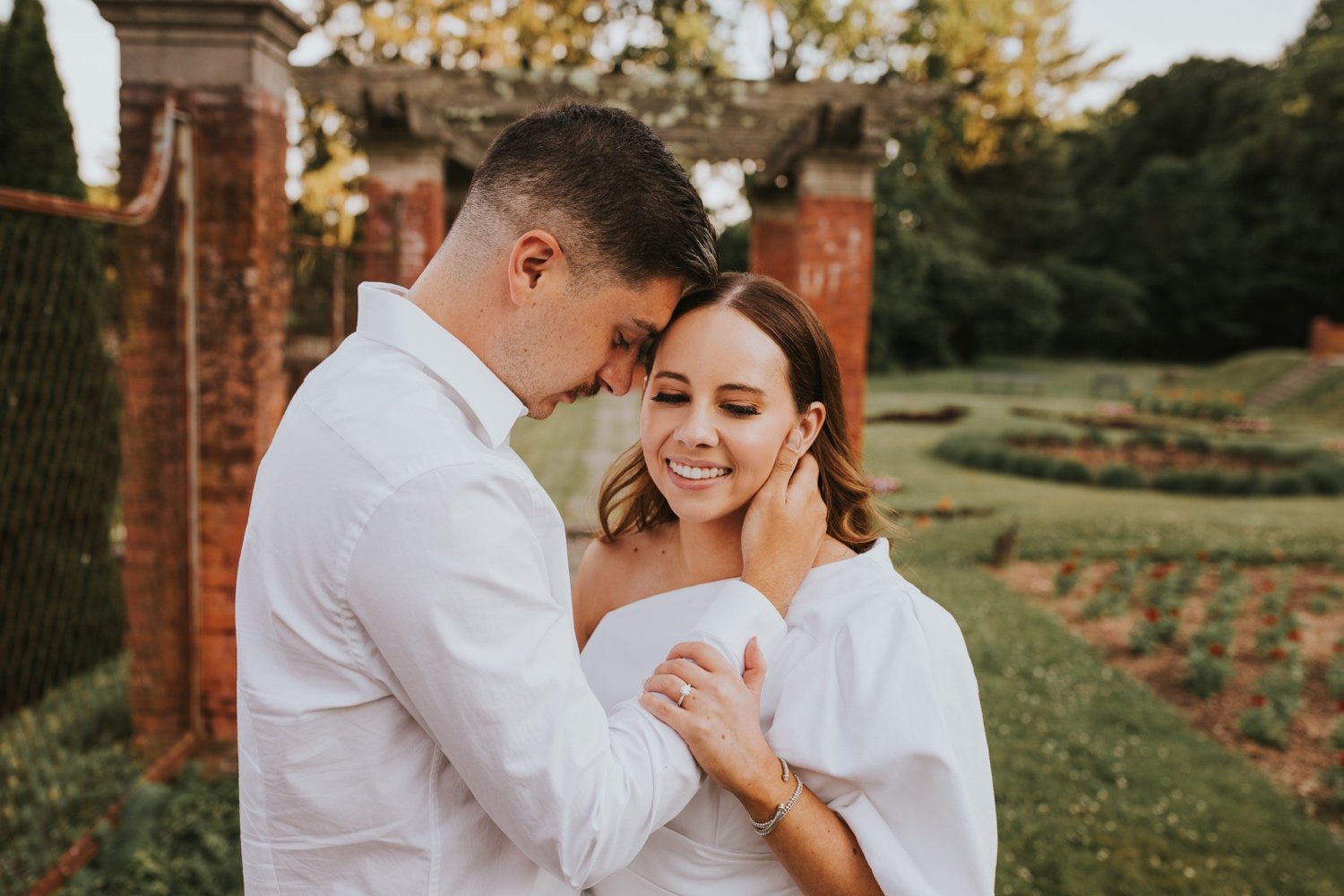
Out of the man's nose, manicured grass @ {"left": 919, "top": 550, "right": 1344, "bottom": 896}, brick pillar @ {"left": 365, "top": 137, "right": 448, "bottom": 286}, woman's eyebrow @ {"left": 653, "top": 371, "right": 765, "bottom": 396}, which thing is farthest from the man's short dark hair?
brick pillar @ {"left": 365, "top": 137, "right": 448, "bottom": 286}

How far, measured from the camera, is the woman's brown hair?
→ 7.27ft

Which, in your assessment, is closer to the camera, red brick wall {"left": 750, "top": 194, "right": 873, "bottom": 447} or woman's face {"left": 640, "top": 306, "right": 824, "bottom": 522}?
woman's face {"left": 640, "top": 306, "right": 824, "bottom": 522}

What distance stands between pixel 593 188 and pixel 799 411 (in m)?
0.87

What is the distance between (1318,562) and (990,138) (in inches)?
900

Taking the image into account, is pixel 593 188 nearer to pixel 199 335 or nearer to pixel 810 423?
pixel 810 423

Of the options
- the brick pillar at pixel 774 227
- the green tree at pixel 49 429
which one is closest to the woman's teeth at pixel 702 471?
the green tree at pixel 49 429

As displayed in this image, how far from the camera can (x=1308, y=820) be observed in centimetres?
504

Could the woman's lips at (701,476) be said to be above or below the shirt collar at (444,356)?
below

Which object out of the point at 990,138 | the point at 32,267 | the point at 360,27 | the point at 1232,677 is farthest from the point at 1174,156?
the point at 32,267

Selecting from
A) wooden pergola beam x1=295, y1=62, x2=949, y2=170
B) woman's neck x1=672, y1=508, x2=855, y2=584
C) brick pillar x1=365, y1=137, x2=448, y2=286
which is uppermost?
wooden pergola beam x1=295, y1=62, x2=949, y2=170

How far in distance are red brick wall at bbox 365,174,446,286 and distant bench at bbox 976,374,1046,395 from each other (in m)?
26.1

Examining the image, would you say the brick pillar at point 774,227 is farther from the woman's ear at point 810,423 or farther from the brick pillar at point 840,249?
the woman's ear at point 810,423

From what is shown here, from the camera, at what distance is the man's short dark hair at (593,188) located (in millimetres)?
1635

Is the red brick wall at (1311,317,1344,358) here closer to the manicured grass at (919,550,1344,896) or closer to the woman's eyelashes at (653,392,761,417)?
the manicured grass at (919,550,1344,896)
